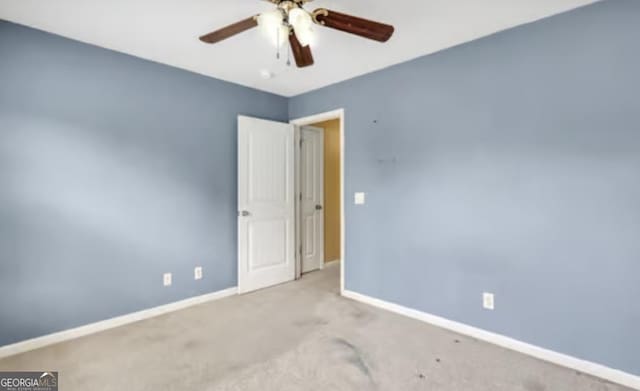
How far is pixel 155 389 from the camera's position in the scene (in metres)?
1.90

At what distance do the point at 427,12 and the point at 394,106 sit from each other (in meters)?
1.00

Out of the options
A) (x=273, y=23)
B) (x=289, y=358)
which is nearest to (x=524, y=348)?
(x=289, y=358)

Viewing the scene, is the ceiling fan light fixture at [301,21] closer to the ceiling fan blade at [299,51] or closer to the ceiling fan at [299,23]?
the ceiling fan at [299,23]

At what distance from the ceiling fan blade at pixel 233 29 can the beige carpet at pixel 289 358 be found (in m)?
2.08

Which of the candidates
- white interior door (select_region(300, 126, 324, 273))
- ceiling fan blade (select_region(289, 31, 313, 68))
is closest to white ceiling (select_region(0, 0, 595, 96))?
ceiling fan blade (select_region(289, 31, 313, 68))

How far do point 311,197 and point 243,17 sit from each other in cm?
264

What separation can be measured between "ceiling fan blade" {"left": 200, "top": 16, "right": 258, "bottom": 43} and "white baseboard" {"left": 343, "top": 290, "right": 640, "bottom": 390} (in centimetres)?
262

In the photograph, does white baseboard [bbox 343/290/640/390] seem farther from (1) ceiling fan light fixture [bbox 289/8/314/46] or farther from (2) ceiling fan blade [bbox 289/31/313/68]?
(1) ceiling fan light fixture [bbox 289/8/314/46]

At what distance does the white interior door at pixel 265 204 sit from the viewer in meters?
3.61

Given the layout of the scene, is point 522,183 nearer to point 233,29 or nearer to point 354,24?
point 354,24

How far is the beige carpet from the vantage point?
6.42ft

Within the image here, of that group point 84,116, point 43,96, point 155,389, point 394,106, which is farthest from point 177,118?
point 155,389

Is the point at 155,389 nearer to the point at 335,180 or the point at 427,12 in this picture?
the point at 427,12

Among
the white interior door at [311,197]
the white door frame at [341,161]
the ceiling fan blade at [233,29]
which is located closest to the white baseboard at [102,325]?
the white door frame at [341,161]
